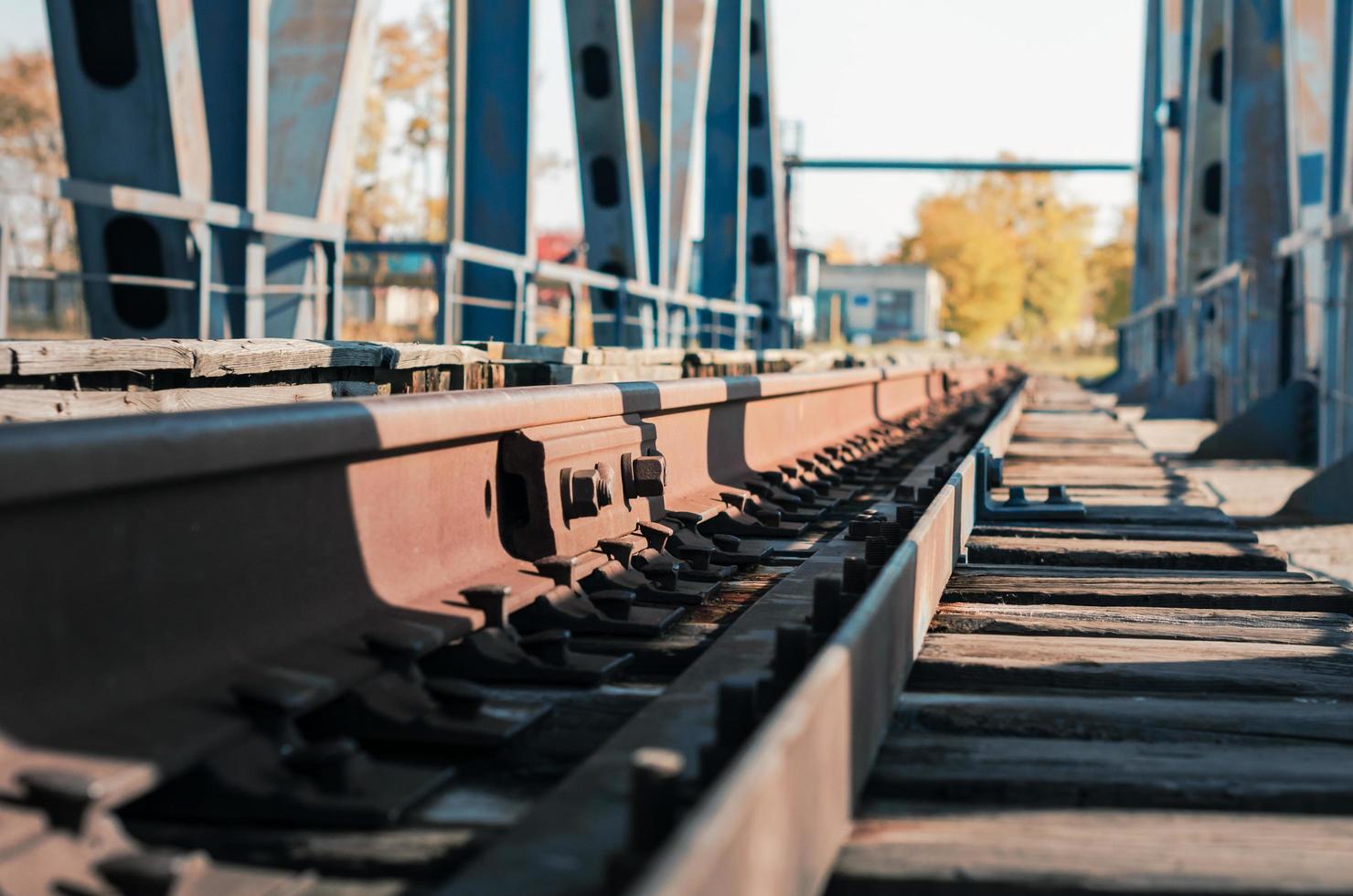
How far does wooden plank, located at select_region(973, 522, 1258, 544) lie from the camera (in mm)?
5238

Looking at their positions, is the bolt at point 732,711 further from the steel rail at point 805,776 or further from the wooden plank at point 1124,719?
the wooden plank at point 1124,719

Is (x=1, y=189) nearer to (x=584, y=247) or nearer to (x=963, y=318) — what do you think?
(x=584, y=247)

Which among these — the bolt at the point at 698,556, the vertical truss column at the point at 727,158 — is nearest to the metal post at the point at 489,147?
the bolt at the point at 698,556

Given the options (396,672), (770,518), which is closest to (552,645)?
(396,672)

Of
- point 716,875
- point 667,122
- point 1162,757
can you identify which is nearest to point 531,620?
point 1162,757

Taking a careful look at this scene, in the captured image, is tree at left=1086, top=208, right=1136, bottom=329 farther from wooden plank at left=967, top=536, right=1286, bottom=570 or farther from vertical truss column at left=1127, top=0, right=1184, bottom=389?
wooden plank at left=967, top=536, right=1286, bottom=570

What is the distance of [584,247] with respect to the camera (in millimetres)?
16984

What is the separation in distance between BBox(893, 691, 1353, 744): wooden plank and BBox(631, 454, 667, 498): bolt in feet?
4.72

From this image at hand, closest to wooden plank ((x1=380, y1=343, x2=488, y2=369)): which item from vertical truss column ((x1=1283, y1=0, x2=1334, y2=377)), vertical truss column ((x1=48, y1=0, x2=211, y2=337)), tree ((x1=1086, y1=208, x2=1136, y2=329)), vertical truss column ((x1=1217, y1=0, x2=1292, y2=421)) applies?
vertical truss column ((x1=48, y1=0, x2=211, y2=337))

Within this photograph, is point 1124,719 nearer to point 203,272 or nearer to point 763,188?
point 203,272

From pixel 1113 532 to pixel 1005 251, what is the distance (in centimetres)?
8631

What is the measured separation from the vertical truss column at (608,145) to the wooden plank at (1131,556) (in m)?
11.4

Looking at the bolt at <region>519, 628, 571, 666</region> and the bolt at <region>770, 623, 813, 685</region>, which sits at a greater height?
the bolt at <region>770, 623, 813, 685</region>

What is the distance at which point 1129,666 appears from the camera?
119 inches
